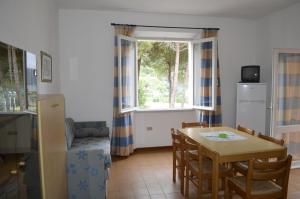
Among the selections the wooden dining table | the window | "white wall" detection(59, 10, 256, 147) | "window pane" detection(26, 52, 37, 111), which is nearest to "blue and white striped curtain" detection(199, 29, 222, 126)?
the window

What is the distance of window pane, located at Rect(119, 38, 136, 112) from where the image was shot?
4.33 meters

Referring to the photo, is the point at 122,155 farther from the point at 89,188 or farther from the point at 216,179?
the point at 216,179

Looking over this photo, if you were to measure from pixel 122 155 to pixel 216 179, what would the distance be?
8.18 feet

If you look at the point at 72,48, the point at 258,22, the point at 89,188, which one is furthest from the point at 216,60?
the point at 89,188

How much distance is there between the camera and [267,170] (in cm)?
204

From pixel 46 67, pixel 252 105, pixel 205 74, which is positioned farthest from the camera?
pixel 205 74

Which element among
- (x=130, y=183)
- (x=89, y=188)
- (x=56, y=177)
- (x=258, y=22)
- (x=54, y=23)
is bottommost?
(x=130, y=183)

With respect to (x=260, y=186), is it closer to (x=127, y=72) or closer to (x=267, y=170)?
(x=267, y=170)

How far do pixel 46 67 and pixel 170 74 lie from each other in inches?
106

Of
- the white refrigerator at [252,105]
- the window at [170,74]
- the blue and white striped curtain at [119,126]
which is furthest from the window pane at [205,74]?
the blue and white striped curtain at [119,126]

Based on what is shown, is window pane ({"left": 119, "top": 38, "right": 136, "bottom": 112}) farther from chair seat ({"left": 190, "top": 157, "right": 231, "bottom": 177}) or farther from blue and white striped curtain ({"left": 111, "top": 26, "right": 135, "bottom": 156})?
chair seat ({"left": 190, "top": 157, "right": 231, "bottom": 177})

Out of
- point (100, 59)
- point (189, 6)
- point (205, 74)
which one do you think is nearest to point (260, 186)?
point (205, 74)

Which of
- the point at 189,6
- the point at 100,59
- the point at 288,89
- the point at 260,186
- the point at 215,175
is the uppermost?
the point at 189,6

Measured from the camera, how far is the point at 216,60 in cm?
457
